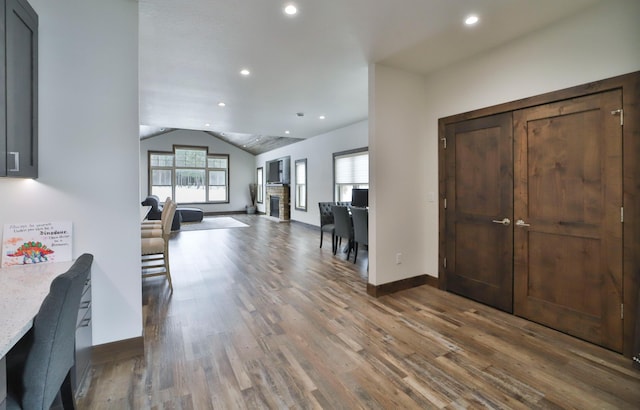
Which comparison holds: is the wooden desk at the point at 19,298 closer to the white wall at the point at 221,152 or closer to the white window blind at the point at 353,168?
the white window blind at the point at 353,168

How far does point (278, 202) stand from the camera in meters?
11.3

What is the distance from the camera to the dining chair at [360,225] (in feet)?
14.8

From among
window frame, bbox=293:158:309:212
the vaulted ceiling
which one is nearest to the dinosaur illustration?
the vaulted ceiling

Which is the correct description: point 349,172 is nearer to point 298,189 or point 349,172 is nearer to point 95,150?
point 298,189

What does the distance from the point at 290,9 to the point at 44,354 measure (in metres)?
2.61

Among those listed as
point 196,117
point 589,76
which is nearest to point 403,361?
point 589,76

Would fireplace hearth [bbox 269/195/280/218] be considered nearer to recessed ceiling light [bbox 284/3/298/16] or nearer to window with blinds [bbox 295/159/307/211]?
window with blinds [bbox 295/159/307/211]

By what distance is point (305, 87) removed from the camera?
4344mm

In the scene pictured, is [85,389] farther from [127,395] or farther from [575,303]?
[575,303]

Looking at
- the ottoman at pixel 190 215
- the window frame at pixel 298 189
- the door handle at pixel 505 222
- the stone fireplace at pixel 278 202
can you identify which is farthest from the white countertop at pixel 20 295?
the stone fireplace at pixel 278 202

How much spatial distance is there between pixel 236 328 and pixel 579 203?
10.3ft

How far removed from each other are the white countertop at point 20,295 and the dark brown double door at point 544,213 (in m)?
3.53

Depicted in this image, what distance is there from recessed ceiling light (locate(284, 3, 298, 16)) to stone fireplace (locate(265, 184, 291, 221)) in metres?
8.23

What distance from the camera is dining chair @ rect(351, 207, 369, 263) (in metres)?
4.50
